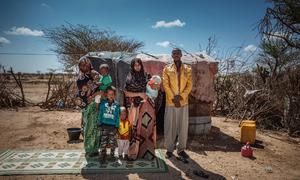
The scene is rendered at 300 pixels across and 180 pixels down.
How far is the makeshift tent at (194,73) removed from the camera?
6.55 metres

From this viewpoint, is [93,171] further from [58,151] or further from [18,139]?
[18,139]

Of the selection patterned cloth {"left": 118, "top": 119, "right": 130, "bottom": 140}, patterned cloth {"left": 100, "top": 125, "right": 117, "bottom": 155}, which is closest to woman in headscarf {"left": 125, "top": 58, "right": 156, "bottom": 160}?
patterned cloth {"left": 118, "top": 119, "right": 130, "bottom": 140}

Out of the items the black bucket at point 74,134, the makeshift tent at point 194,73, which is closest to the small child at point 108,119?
the black bucket at point 74,134

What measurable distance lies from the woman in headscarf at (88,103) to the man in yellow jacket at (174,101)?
139 cm

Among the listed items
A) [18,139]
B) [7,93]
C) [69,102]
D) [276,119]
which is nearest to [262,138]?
[276,119]

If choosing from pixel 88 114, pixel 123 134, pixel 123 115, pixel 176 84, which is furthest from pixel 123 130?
pixel 176 84

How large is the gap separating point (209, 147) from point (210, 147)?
3 cm


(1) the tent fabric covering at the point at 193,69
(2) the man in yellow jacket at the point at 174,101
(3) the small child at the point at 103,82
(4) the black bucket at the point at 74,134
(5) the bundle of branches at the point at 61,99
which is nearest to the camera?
(3) the small child at the point at 103,82

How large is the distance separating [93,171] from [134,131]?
1045 millimetres

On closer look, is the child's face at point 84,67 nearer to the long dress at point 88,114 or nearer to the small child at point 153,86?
the long dress at point 88,114

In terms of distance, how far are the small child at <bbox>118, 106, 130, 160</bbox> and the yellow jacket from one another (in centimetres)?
88

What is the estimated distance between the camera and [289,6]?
16.0ft

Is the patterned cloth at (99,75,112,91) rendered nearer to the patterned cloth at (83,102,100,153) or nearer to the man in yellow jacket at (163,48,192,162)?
the patterned cloth at (83,102,100,153)

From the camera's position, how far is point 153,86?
4652mm
